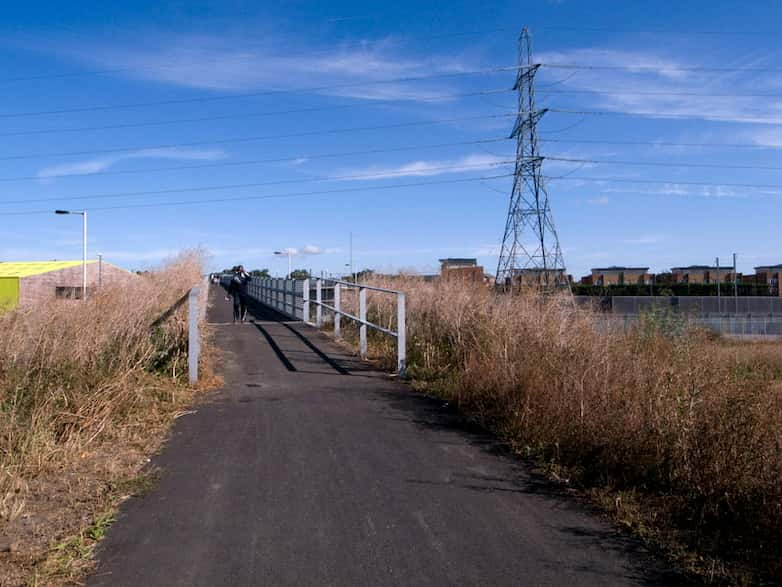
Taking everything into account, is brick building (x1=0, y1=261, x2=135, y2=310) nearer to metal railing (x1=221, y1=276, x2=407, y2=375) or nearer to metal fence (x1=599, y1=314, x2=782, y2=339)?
metal railing (x1=221, y1=276, x2=407, y2=375)

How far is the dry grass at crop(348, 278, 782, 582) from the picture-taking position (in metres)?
4.53

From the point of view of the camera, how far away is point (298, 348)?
13.8 metres

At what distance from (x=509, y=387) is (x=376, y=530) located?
3.57m

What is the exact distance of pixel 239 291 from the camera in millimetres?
19625

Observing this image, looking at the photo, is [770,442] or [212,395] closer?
[770,442]

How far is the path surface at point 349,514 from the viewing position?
402cm

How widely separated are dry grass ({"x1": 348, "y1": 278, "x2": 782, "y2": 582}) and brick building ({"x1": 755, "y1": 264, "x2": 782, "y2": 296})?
52.7 metres

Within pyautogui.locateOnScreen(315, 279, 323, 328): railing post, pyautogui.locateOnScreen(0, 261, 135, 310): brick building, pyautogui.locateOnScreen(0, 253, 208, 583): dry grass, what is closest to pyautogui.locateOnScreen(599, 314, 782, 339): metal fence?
pyautogui.locateOnScreen(315, 279, 323, 328): railing post

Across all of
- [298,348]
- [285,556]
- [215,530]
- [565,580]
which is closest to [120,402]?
[215,530]

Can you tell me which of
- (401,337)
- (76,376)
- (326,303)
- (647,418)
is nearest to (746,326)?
(326,303)

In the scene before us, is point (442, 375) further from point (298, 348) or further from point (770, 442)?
point (770, 442)

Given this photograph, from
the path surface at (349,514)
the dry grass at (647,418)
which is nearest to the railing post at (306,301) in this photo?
the dry grass at (647,418)

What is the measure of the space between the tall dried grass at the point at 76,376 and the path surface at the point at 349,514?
770 millimetres

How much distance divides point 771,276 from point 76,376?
6624 centimetres
